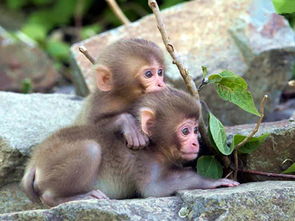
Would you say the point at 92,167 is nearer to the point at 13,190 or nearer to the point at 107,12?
the point at 13,190

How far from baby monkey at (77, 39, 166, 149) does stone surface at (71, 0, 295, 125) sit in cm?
95

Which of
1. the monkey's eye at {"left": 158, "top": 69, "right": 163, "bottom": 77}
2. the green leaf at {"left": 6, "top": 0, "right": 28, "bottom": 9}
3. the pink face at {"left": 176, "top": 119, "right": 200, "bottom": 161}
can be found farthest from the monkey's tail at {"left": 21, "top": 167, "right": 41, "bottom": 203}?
the green leaf at {"left": 6, "top": 0, "right": 28, "bottom": 9}

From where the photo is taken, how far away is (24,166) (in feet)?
16.8

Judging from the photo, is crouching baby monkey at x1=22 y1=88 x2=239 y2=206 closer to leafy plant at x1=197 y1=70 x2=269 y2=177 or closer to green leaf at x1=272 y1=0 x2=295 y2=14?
leafy plant at x1=197 y1=70 x2=269 y2=177

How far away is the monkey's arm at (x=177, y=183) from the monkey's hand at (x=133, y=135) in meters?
0.24

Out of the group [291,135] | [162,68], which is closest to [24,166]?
[162,68]

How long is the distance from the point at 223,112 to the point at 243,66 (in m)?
0.44

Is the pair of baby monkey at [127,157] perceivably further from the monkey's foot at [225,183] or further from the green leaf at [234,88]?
the green leaf at [234,88]

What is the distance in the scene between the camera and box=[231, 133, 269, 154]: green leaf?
453cm

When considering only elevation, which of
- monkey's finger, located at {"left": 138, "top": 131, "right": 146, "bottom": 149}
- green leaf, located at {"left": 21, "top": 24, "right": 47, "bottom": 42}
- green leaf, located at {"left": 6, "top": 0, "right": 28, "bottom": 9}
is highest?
monkey's finger, located at {"left": 138, "top": 131, "right": 146, "bottom": 149}

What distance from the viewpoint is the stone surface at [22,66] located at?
9.06 meters

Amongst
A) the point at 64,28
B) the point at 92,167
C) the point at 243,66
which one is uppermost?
the point at 92,167

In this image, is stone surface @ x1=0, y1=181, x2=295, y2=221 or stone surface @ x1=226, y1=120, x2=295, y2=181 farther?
stone surface @ x1=226, y1=120, x2=295, y2=181

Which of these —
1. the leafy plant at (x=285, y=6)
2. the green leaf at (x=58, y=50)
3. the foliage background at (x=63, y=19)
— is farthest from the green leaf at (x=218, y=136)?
the green leaf at (x=58, y=50)
